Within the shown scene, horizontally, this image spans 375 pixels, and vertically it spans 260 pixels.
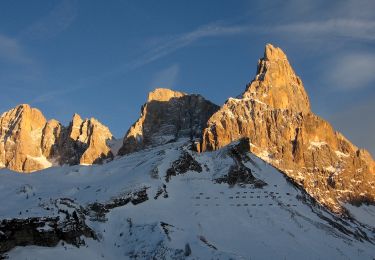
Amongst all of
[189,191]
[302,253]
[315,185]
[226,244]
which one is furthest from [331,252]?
[315,185]

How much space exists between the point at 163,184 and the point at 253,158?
78.1 feet

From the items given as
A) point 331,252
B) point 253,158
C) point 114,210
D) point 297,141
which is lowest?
point 331,252

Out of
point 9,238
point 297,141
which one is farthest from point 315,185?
point 9,238

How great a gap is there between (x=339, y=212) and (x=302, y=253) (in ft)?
402

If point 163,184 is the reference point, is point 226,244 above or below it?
below

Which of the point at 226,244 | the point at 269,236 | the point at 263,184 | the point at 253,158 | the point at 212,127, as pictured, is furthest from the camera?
the point at 212,127

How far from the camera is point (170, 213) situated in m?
64.4

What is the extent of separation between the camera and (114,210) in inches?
2405

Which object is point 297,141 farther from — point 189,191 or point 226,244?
point 226,244

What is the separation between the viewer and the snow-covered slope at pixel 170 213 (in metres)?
48.3

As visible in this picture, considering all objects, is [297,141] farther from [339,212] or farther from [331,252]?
[331,252]

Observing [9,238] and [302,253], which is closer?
[9,238]

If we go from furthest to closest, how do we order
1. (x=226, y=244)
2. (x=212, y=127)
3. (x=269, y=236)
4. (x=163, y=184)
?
(x=212, y=127) < (x=163, y=184) < (x=269, y=236) < (x=226, y=244)

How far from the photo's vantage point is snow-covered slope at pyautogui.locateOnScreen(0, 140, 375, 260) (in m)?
48.3
